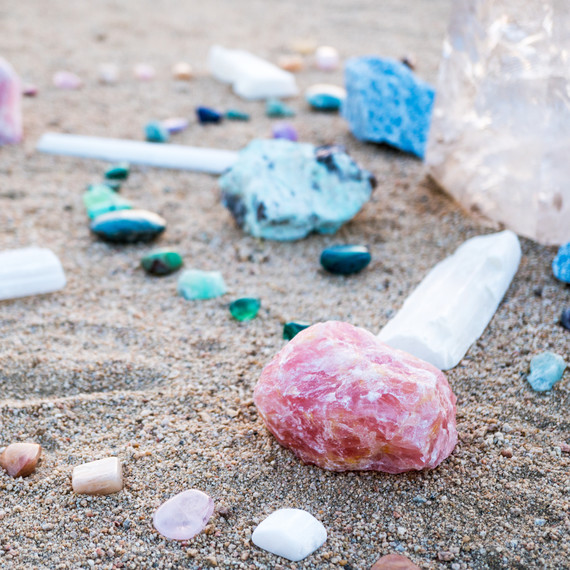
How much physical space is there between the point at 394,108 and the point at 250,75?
2.54 feet

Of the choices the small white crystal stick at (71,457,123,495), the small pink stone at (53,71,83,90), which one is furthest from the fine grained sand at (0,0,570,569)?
the small pink stone at (53,71,83,90)

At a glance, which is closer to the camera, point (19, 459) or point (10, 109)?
point (19, 459)

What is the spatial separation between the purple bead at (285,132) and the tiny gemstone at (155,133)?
385 millimetres

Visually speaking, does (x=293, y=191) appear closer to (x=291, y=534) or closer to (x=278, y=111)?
(x=278, y=111)

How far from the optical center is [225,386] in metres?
1.32

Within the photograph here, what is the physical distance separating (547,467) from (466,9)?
1214 millimetres

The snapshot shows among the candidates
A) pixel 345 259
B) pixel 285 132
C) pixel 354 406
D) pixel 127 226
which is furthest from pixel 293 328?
pixel 285 132

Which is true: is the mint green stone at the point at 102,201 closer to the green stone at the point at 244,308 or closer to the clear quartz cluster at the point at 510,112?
the green stone at the point at 244,308

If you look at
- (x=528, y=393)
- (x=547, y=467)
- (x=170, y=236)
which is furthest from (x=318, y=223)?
(x=547, y=467)

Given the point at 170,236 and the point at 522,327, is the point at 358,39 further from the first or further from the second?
the point at 522,327

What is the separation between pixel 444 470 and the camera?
1119mm

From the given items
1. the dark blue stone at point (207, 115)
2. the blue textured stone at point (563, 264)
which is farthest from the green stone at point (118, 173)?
the blue textured stone at point (563, 264)

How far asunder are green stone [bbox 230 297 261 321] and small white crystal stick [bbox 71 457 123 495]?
0.50 m

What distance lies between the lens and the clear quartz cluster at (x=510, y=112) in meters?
1.60
